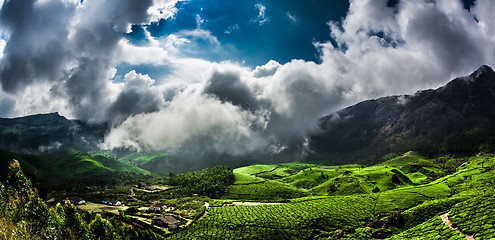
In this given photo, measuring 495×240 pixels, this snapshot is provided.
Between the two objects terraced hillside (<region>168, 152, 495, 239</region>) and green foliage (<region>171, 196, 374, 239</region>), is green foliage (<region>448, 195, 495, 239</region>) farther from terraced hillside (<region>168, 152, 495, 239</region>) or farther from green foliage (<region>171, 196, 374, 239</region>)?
green foliage (<region>171, 196, 374, 239</region>)

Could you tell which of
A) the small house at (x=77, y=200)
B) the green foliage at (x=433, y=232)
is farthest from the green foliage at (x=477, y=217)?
the small house at (x=77, y=200)

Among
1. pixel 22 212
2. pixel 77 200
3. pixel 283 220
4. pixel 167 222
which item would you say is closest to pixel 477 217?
pixel 283 220

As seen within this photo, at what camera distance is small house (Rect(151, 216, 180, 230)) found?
376 ft

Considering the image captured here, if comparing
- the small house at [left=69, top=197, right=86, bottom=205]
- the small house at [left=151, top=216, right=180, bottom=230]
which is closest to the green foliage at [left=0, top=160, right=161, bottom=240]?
the small house at [left=151, top=216, right=180, bottom=230]

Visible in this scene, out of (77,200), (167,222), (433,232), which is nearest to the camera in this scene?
(433,232)

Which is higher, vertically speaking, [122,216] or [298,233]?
[122,216]

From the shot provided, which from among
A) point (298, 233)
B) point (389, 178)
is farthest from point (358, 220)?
point (389, 178)

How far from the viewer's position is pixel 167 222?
11794cm

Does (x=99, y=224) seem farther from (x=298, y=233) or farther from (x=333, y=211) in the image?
(x=333, y=211)

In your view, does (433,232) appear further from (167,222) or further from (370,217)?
(167,222)

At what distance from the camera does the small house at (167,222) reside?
114537mm

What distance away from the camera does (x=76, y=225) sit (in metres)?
53.5

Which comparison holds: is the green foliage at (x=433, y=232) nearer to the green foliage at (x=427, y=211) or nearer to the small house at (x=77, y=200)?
the green foliage at (x=427, y=211)

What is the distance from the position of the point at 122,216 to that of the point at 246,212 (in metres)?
66.5
